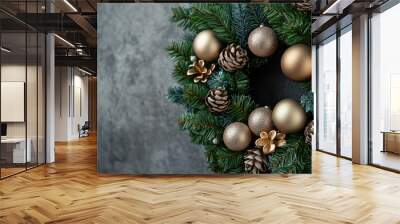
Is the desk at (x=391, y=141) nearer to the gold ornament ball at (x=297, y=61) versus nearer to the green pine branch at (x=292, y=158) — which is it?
the green pine branch at (x=292, y=158)

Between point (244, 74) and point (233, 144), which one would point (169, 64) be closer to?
point (244, 74)

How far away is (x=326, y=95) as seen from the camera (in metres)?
9.95

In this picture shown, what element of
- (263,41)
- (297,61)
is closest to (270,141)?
(297,61)

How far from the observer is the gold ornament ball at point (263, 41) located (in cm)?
514

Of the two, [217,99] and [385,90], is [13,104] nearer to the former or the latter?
[217,99]

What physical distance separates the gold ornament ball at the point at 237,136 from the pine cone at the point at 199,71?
0.74 meters

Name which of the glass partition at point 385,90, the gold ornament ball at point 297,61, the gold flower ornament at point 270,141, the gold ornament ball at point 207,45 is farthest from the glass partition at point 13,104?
the glass partition at point 385,90

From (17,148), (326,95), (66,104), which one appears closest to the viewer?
(17,148)

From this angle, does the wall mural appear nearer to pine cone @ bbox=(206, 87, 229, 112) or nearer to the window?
pine cone @ bbox=(206, 87, 229, 112)

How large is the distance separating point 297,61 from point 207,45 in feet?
3.85

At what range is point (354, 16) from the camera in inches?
286

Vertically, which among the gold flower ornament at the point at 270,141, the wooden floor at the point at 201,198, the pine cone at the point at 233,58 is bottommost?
the wooden floor at the point at 201,198

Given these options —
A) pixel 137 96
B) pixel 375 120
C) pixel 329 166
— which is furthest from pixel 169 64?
pixel 375 120

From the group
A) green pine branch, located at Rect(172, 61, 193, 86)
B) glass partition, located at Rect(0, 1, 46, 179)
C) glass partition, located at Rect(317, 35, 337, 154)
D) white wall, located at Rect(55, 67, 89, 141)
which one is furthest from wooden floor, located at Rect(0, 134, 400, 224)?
white wall, located at Rect(55, 67, 89, 141)
